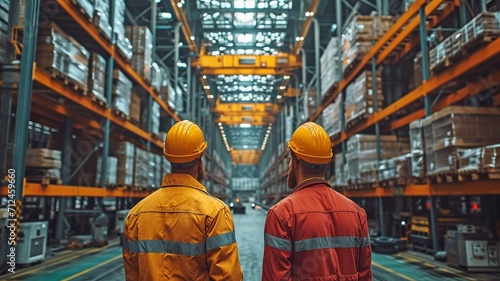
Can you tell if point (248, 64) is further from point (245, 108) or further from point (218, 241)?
point (218, 241)

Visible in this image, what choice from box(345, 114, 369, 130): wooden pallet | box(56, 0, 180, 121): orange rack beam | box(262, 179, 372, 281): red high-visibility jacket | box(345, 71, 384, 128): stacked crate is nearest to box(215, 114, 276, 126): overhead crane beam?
box(56, 0, 180, 121): orange rack beam

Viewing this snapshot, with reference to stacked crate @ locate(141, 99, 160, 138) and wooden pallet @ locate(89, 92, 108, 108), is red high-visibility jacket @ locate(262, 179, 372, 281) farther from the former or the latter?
stacked crate @ locate(141, 99, 160, 138)

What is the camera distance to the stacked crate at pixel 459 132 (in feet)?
19.5

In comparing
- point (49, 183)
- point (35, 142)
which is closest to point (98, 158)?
point (49, 183)

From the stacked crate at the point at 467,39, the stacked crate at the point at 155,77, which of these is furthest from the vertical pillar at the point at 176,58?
the stacked crate at the point at 467,39

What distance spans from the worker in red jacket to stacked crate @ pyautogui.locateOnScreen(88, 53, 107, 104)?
7.14 metres

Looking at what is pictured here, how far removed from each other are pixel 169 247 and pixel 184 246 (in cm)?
7

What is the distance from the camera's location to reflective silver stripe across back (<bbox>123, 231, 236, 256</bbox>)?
174 cm

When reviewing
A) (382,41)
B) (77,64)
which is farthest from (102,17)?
(382,41)

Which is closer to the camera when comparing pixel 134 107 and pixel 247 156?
pixel 134 107

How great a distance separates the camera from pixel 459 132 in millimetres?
5965

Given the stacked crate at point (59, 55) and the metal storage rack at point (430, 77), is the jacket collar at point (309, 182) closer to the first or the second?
the metal storage rack at point (430, 77)

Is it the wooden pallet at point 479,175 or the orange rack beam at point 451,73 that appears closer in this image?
the wooden pallet at point 479,175

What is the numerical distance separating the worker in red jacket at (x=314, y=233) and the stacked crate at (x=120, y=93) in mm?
8181
